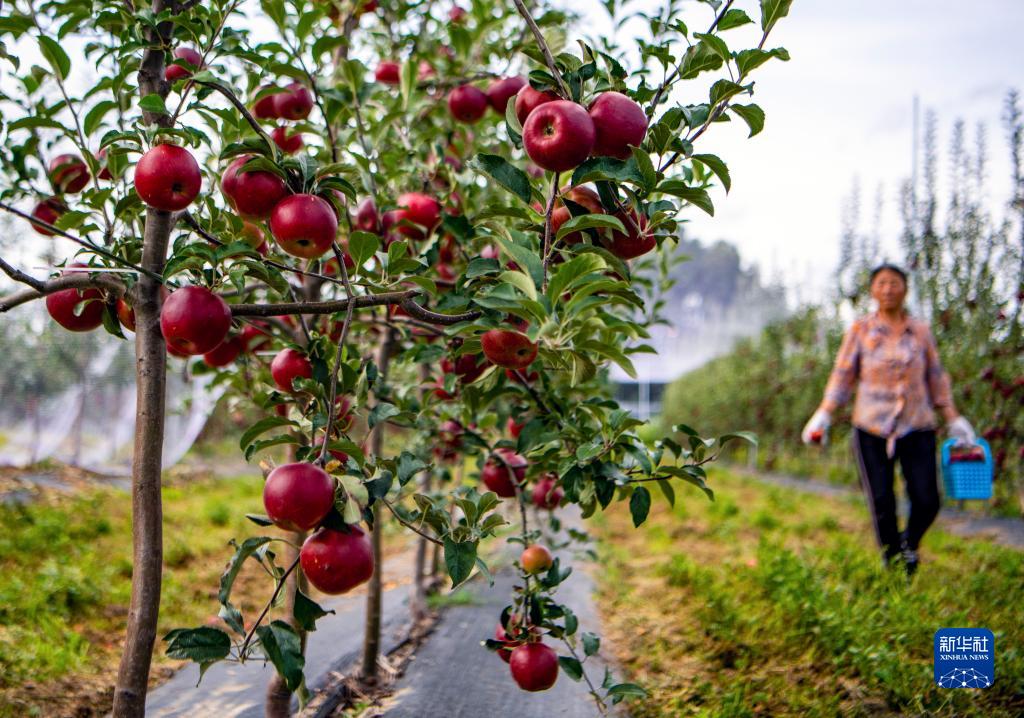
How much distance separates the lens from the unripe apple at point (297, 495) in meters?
0.98

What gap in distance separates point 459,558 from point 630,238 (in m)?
0.57

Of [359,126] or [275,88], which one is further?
[359,126]

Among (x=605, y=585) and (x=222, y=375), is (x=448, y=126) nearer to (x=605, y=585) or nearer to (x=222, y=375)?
(x=222, y=375)

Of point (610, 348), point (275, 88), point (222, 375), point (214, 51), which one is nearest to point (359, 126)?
point (275, 88)

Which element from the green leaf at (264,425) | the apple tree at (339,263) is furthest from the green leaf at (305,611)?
the green leaf at (264,425)

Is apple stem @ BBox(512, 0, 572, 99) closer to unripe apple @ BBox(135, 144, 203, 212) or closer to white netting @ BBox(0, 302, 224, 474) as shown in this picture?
unripe apple @ BBox(135, 144, 203, 212)

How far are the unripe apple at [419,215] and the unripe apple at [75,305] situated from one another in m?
0.64

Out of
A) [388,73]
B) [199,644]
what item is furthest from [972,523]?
[199,644]

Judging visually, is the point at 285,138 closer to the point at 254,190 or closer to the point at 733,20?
the point at 254,190

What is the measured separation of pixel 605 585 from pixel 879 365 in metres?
1.53

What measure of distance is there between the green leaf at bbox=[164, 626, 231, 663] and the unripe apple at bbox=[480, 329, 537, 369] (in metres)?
0.54

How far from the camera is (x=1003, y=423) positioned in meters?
4.56

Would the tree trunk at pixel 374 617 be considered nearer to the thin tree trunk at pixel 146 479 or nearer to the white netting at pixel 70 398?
the thin tree trunk at pixel 146 479

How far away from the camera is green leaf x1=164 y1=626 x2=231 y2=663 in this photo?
1.00 meters
